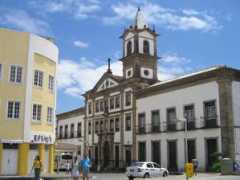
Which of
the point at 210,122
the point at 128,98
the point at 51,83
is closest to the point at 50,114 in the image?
the point at 51,83

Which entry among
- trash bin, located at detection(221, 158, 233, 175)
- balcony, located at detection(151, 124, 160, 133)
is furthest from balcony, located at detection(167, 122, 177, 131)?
trash bin, located at detection(221, 158, 233, 175)

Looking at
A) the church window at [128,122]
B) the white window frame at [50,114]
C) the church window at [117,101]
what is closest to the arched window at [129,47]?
the church window at [117,101]

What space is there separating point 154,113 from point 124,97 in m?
→ 7.45

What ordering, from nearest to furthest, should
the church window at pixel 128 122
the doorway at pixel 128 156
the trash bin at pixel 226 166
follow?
the trash bin at pixel 226 166, the doorway at pixel 128 156, the church window at pixel 128 122

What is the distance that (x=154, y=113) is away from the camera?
45.8 meters

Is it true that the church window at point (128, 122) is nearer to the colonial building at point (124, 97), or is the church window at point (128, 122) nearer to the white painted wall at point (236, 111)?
the colonial building at point (124, 97)

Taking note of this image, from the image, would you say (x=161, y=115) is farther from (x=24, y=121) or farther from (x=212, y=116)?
(x=24, y=121)

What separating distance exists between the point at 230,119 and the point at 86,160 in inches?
699

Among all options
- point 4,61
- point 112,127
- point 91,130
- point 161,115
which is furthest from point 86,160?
point 91,130

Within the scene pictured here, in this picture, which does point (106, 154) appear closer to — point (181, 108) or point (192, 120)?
point (181, 108)

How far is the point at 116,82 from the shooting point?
179 feet

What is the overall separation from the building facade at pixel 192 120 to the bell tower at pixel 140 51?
5.66 metres

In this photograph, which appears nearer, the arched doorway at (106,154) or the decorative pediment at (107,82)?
the arched doorway at (106,154)

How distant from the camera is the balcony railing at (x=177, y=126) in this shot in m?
37.7
